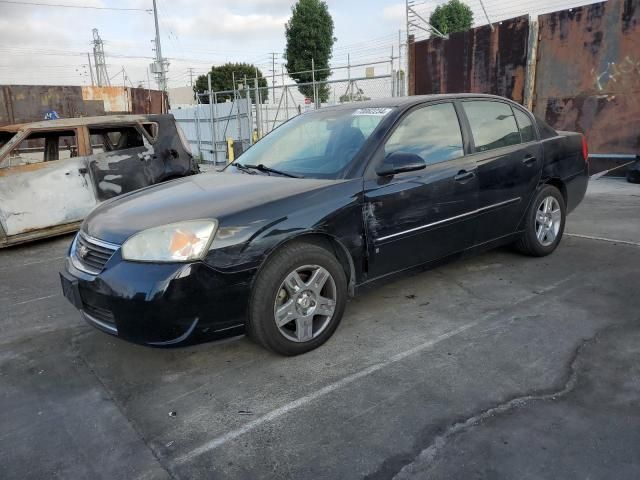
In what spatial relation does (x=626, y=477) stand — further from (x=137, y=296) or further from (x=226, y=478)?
(x=137, y=296)

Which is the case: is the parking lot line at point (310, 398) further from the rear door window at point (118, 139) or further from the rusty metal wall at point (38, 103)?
the rusty metal wall at point (38, 103)

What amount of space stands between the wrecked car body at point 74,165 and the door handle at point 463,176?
188 inches

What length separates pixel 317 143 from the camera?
394 cm

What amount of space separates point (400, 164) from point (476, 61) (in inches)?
328

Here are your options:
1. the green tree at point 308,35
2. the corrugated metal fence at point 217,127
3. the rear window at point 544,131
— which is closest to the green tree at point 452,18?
the green tree at point 308,35

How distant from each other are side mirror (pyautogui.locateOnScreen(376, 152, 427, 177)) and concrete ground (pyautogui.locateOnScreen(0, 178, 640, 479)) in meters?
1.07

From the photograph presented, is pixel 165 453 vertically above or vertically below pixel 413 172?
below

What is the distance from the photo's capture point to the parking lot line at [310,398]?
95.2 inches

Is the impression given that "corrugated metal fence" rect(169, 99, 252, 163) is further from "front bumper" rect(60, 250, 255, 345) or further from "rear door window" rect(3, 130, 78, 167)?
"front bumper" rect(60, 250, 255, 345)

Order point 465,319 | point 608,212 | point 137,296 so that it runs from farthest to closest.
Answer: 1. point 608,212
2. point 465,319
3. point 137,296

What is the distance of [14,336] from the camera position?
3.81m

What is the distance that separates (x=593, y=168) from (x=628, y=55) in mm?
1974

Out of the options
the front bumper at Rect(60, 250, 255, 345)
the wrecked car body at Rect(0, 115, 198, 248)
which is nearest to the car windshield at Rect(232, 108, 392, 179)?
the front bumper at Rect(60, 250, 255, 345)

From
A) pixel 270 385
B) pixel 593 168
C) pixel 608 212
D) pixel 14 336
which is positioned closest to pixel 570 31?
pixel 593 168
